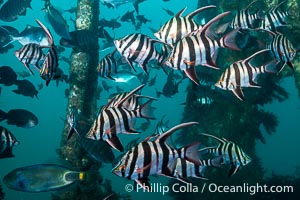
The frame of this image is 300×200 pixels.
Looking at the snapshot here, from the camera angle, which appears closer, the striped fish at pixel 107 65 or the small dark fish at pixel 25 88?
the striped fish at pixel 107 65

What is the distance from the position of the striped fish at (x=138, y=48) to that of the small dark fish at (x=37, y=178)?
5.91 ft

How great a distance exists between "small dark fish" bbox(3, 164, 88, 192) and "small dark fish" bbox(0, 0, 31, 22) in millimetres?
3976

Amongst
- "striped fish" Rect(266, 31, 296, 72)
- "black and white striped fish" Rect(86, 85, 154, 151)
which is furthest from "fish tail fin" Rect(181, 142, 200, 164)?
"striped fish" Rect(266, 31, 296, 72)

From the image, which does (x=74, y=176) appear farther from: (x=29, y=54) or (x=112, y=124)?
(x=29, y=54)

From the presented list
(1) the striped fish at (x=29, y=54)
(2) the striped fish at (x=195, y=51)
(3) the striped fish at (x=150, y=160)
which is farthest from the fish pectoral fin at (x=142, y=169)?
(1) the striped fish at (x=29, y=54)

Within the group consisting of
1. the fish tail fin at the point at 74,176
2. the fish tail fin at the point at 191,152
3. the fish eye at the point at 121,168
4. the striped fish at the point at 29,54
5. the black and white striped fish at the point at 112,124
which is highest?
the striped fish at the point at 29,54

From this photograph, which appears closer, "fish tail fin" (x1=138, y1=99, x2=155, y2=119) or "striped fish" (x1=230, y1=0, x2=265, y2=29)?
"fish tail fin" (x1=138, y1=99, x2=155, y2=119)

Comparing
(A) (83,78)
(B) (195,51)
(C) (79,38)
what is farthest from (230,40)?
(A) (83,78)

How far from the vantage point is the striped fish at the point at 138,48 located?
427cm

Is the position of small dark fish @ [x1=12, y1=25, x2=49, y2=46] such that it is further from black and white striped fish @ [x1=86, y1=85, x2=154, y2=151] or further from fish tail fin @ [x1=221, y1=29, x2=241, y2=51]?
fish tail fin @ [x1=221, y1=29, x2=241, y2=51]

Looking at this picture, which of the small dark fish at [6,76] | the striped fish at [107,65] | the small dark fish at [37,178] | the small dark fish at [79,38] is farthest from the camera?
the small dark fish at [79,38]

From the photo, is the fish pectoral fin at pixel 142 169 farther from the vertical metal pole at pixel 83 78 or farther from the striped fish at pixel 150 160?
the vertical metal pole at pixel 83 78

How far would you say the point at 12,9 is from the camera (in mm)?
6750

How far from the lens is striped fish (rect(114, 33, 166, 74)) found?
4273 millimetres
